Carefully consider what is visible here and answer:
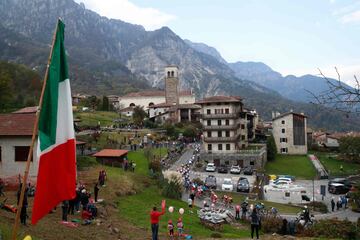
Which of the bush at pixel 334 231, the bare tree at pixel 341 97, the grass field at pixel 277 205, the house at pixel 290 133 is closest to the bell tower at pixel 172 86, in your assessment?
the house at pixel 290 133

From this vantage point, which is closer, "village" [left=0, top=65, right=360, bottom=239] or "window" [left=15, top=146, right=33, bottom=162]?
"village" [left=0, top=65, right=360, bottom=239]

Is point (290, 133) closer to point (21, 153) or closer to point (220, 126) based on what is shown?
point (220, 126)

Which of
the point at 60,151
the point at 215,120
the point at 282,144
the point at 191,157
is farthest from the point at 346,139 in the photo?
the point at 60,151

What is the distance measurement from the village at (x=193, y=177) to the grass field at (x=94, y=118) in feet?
1.04

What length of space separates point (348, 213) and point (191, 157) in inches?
1152

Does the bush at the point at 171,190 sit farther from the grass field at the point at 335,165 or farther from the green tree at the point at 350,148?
the green tree at the point at 350,148

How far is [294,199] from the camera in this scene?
44438 millimetres

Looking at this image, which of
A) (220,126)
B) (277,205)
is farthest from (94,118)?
(277,205)

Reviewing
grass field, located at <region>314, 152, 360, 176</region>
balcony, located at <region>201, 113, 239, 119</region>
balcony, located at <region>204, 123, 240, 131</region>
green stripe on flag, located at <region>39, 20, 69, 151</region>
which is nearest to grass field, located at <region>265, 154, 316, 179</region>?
grass field, located at <region>314, 152, 360, 176</region>

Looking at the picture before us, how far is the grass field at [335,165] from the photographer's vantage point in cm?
6429

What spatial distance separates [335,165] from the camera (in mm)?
71625

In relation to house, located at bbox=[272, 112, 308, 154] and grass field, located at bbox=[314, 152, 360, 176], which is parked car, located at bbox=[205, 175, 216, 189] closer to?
grass field, located at bbox=[314, 152, 360, 176]

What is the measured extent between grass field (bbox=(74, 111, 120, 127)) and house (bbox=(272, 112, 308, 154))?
3549 centimetres

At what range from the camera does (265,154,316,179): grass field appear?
63531mm
